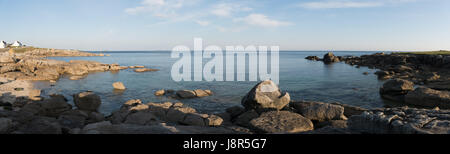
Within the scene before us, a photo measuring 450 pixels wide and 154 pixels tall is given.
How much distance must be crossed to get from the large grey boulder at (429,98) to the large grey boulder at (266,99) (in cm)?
1070

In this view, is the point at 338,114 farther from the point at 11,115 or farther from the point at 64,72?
the point at 64,72

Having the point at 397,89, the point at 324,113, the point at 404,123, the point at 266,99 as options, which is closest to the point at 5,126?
the point at 266,99

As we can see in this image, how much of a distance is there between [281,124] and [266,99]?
4.79m

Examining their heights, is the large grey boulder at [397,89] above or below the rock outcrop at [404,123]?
below

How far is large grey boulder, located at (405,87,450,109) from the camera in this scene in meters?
16.4

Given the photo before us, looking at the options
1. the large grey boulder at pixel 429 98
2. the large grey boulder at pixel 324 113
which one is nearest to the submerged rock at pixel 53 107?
the large grey boulder at pixel 324 113

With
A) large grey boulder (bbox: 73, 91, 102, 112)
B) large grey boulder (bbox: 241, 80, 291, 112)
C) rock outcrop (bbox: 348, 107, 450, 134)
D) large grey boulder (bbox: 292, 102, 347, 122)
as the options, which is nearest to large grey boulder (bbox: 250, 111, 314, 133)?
large grey boulder (bbox: 292, 102, 347, 122)

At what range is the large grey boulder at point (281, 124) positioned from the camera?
994 centimetres

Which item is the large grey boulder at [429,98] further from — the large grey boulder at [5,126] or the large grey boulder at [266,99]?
the large grey boulder at [5,126]

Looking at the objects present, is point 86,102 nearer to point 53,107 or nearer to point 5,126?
point 53,107

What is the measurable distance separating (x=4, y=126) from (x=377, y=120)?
1340 centimetres

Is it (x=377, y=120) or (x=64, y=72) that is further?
(x=64, y=72)
